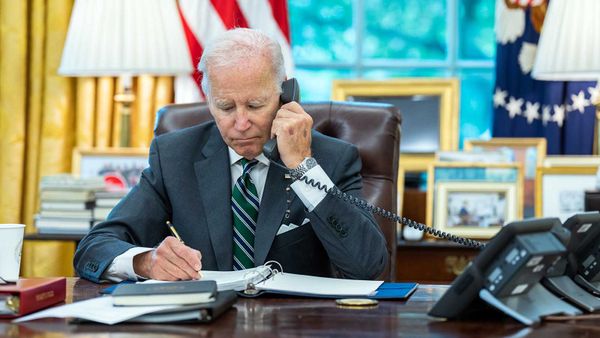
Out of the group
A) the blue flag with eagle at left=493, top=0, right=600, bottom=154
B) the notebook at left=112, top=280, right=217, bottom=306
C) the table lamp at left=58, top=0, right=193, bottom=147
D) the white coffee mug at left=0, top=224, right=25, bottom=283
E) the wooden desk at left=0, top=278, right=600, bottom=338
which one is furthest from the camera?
the blue flag with eagle at left=493, top=0, right=600, bottom=154

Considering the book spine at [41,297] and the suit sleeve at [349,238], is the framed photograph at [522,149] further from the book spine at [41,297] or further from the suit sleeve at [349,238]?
the book spine at [41,297]

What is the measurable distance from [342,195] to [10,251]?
0.73 meters

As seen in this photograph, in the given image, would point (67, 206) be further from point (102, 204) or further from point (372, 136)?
point (372, 136)

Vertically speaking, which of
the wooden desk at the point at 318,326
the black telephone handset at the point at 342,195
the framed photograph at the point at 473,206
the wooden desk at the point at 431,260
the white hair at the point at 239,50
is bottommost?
the wooden desk at the point at 431,260

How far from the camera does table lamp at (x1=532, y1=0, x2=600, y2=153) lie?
11.8 ft

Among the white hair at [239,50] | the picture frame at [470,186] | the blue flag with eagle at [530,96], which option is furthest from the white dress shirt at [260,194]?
the blue flag with eagle at [530,96]

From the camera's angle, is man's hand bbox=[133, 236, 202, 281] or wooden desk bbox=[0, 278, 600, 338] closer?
wooden desk bbox=[0, 278, 600, 338]

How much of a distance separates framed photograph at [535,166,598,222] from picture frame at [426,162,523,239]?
0.09 m

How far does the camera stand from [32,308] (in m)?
1.61

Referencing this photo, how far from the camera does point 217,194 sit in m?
2.37

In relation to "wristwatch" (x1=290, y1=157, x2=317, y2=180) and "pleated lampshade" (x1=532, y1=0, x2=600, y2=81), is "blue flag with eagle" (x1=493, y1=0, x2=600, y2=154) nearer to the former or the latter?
"pleated lampshade" (x1=532, y1=0, x2=600, y2=81)

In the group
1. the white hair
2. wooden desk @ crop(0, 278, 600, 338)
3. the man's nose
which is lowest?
wooden desk @ crop(0, 278, 600, 338)

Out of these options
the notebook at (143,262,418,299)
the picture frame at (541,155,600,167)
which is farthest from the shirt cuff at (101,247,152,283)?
the picture frame at (541,155,600,167)

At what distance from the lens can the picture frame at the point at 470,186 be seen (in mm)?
3682
